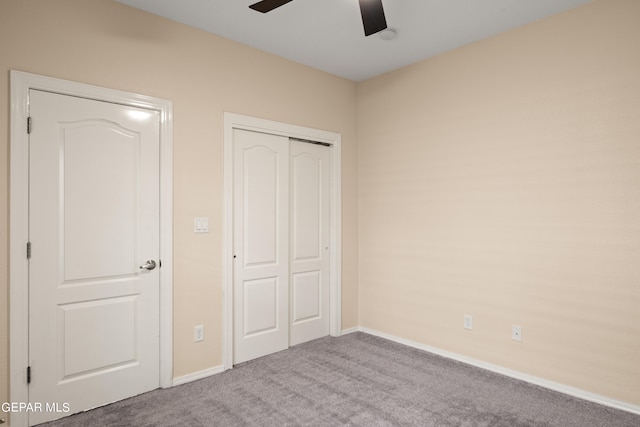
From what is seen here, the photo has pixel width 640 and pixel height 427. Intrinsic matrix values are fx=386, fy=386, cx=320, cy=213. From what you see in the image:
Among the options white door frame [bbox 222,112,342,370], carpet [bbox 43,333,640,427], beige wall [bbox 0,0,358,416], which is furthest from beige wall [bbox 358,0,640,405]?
beige wall [bbox 0,0,358,416]

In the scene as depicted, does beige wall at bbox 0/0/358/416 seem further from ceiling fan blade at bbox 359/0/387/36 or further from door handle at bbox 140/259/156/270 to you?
ceiling fan blade at bbox 359/0/387/36

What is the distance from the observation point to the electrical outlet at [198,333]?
299 centimetres

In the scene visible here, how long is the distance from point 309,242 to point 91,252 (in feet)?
6.40

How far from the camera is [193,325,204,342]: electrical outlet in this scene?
299cm

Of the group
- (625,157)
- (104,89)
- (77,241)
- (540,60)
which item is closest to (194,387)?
(77,241)

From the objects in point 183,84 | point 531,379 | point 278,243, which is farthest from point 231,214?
point 531,379

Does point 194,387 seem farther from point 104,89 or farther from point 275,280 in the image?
point 104,89

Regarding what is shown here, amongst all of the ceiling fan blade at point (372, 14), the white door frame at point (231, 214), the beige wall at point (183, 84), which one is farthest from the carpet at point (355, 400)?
the ceiling fan blade at point (372, 14)

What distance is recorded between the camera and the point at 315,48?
337 cm

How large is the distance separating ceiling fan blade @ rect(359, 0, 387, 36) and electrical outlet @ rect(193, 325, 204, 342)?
243cm

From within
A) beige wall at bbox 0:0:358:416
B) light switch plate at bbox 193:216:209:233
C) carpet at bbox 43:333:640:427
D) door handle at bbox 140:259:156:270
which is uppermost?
beige wall at bbox 0:0:358:416

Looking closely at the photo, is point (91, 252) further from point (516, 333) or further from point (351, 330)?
point (516, 333)

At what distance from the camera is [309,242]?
3889 mm

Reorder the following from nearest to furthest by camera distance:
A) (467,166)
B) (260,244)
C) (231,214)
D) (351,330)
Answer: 1. (231,214)
2. (467,166)
3. (260,244)
4. (351,330)
